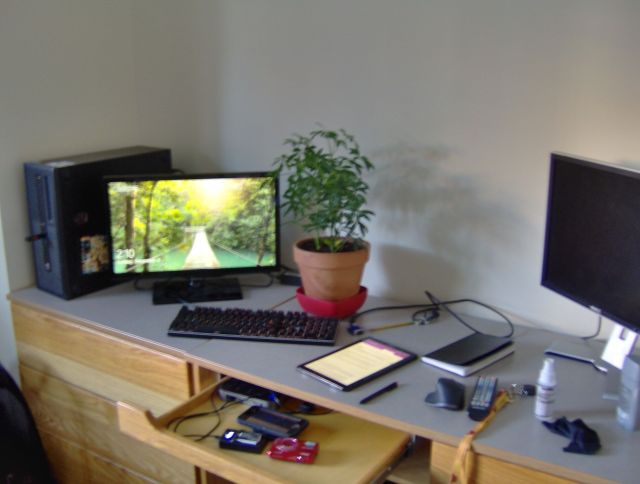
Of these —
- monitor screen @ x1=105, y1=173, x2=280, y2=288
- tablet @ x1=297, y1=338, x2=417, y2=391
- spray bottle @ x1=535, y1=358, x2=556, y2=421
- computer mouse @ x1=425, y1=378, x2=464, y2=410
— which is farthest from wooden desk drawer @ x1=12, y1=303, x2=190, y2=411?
spray bottle @ x1=535, y1=358, x2=556, y2=421

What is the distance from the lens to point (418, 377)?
158 cm

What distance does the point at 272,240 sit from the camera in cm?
213

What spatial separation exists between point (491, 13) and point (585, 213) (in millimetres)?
592

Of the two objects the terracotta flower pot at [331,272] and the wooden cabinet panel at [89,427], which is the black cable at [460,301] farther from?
the wooden cabinet panel at [89,427]

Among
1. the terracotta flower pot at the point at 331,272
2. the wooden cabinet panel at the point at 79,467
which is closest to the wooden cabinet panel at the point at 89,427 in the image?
the wooden cabinet panel at the point at 79,467

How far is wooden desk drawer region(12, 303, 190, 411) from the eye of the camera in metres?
1.79

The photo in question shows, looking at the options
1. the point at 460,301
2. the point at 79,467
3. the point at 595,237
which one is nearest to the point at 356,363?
the point at 460,301

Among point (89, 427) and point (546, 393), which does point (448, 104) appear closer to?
point (546, 393)

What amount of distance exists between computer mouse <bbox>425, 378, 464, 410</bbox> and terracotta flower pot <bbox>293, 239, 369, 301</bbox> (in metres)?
0.49

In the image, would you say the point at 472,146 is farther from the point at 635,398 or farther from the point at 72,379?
the point at 72,379

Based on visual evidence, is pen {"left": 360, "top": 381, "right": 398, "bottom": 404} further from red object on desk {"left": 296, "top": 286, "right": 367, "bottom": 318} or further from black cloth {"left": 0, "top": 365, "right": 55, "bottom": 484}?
black cloth {"left": 0, "top": 365, "right": 55, "bottom": 484}

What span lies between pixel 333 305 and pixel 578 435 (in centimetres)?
77

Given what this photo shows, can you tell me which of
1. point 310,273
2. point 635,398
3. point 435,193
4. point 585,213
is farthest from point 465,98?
point 635,398

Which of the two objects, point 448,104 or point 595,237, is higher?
point 448,104
